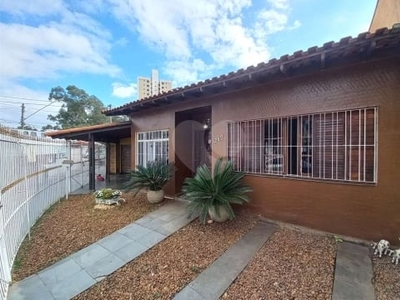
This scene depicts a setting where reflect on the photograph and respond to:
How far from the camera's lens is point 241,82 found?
18.4 ft

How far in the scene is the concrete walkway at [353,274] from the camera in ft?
9.45

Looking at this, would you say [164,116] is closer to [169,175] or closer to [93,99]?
[169,175]

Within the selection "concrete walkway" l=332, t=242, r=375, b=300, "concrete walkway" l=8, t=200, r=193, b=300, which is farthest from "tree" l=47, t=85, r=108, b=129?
"concrete walkway" l=332, t=242, r=375, b=300

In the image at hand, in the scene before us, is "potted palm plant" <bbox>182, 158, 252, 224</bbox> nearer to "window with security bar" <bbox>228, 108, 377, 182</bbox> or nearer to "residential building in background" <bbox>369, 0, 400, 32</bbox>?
"window with security bar" <bbox>228, 108, 377, 182</bbox>

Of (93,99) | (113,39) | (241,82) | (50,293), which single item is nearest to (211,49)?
(113,39)

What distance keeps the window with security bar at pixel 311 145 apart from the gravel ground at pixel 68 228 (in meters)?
3.74

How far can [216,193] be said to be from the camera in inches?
198

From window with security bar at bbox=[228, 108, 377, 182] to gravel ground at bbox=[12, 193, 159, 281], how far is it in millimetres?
3741

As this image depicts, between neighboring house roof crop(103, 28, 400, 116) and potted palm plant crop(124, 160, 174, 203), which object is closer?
neighboring house roof crop(103, 28, 400, 116)

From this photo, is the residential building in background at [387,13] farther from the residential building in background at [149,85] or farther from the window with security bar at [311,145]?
the residential building in background at [149,85]

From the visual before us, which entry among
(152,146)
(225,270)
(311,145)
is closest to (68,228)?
(152,146)

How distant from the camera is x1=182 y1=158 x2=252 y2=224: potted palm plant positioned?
A: 16.4ft

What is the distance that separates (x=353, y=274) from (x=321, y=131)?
9.29 ft

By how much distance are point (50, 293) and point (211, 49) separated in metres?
13.4
